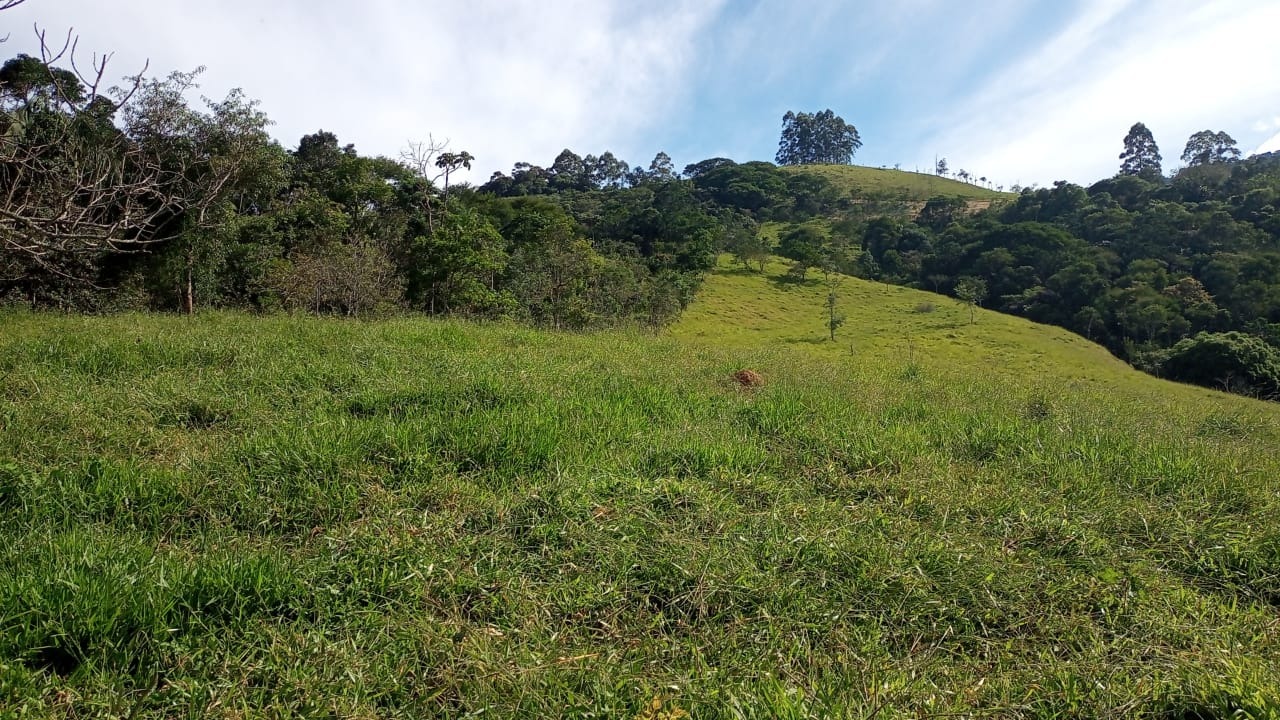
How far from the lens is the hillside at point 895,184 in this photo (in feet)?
350

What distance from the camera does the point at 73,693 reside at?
2061mm

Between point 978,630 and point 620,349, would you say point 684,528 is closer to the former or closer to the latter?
point 978,630

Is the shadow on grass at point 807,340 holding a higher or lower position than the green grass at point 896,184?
lower

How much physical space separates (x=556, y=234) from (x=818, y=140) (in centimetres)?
11828

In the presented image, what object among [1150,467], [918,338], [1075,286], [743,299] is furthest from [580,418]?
[1075,286]

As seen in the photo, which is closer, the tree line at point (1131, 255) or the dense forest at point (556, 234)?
the dense forest at point (556, 234)

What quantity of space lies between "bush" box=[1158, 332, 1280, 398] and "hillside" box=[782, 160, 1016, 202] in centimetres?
6630

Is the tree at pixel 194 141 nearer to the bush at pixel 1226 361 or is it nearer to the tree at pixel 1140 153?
the bush at pixel 1226 361

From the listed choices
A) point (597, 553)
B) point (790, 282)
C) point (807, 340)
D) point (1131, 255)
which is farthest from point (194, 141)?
point (1131, 255)

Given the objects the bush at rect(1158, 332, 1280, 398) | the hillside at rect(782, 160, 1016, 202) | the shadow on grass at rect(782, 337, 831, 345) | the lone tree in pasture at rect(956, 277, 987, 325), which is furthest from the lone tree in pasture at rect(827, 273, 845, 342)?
the hillside at rect(782, 160, 1016, 202)

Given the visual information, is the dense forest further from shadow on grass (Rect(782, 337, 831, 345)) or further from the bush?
shadow on grass (Rect(782, 337, 831, 345))

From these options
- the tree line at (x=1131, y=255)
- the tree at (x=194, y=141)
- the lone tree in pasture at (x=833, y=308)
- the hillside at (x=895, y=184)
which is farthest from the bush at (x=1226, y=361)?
the hillside at (x=895, y=184)

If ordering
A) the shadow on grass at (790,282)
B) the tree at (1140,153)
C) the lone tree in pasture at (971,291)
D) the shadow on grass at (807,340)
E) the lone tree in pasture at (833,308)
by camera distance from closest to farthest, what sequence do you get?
the shadow on grass at (807,340), the lone tree in pasture at (833,308), the lone tree in pasture at (971,291), the shadow on grass at (790,282), the tree at (1140,153)

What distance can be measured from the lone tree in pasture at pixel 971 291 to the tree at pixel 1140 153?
53.1 metres
